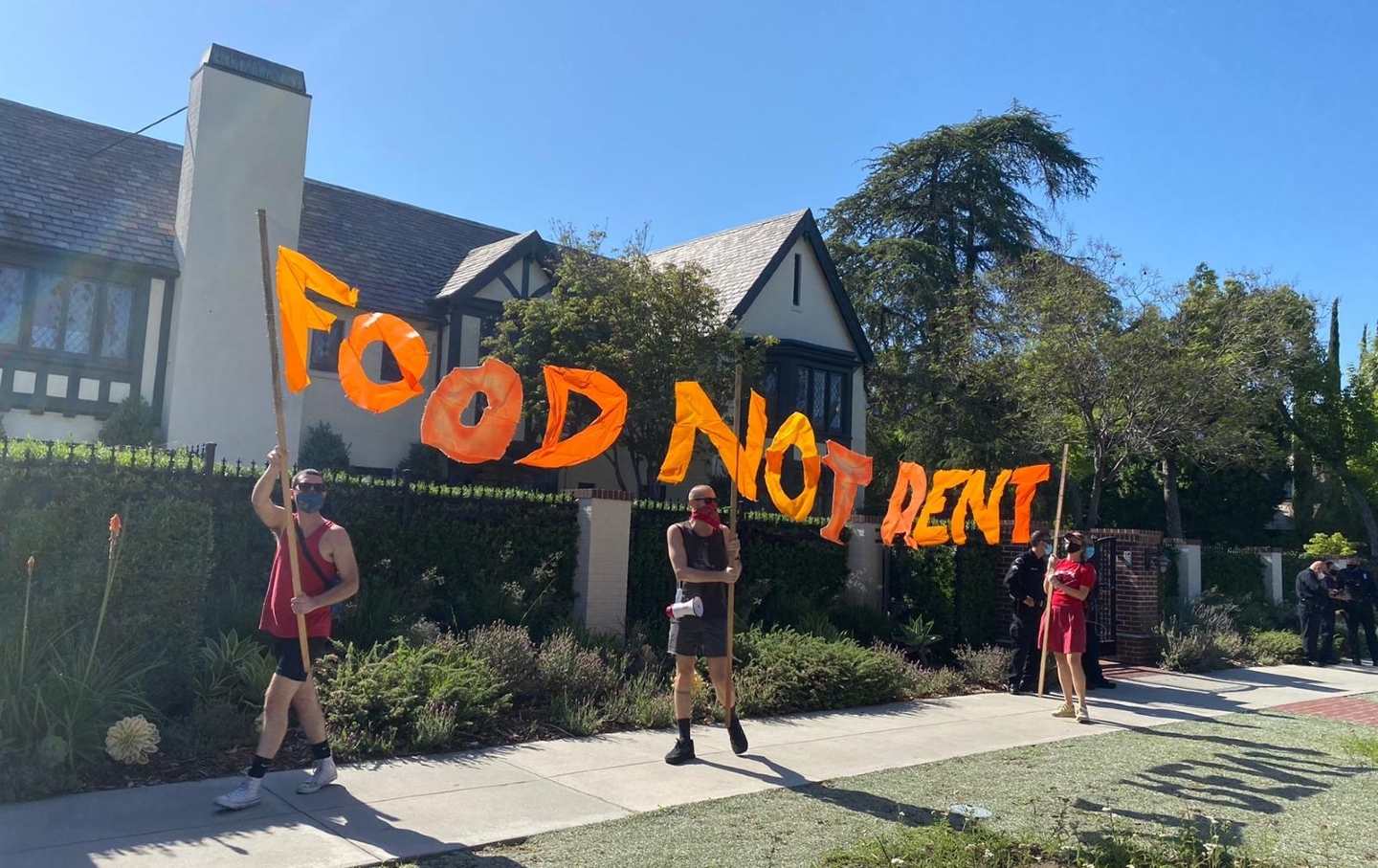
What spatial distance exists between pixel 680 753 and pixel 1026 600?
5569mm

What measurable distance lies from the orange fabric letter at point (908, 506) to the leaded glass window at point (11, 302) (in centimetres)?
1243

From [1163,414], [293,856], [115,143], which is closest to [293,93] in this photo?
[115,143]

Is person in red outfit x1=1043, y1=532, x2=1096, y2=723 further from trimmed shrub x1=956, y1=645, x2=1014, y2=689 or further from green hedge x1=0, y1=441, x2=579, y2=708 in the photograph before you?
green hedge x1=0, y1=441, x2=579, y2=708

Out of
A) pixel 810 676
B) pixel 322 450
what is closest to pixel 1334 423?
pixel 810 676

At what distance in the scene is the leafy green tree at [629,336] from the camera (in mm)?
17469

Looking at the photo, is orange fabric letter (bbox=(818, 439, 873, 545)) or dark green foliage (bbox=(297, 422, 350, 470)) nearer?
orange fabric letter (bbox=(818, 439, 873, 545))

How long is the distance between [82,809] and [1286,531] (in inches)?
1399

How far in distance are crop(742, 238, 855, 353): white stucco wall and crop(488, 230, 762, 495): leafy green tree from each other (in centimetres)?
425

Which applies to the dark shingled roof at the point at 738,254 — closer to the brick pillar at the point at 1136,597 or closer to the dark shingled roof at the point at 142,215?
the dark shingled roof at the point at 142,215

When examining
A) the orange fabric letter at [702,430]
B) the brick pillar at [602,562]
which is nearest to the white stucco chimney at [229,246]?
the brick pillar at [602,562]

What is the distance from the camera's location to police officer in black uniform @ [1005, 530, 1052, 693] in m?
11.3

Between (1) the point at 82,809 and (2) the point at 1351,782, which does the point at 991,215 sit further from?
(1) the point at 82,809

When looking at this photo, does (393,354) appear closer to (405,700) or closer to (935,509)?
(405,700)

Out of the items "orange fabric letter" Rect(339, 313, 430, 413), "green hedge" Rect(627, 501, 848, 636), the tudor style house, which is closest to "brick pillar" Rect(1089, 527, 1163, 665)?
"green hedge" Rect(627, 501, 848, 636)
